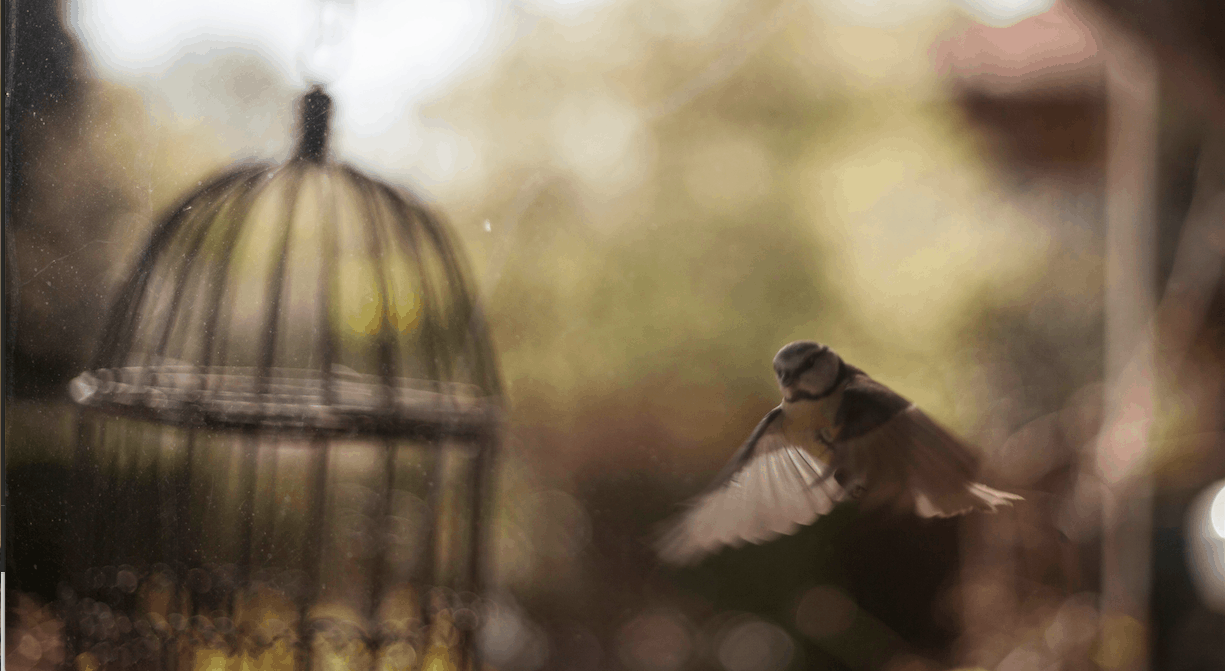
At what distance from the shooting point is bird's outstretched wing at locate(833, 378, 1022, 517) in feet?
1.65

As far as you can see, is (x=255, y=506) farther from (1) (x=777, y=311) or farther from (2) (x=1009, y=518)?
(2) (x=1009, y=518)

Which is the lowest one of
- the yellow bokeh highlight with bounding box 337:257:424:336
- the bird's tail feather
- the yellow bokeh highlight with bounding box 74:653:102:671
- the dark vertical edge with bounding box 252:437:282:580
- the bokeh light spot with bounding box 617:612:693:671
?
the yellow bokeh highlight with bounding box 74:653:102:671

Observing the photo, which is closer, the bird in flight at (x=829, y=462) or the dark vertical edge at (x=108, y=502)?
the bird in flight at (x=829, y=462)

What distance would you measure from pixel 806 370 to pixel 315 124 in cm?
46

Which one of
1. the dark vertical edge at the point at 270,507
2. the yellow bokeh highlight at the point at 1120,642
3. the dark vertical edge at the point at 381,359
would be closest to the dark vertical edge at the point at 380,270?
the dark vertical edge at the point at 381,359

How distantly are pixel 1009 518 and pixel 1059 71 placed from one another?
1.12 feet

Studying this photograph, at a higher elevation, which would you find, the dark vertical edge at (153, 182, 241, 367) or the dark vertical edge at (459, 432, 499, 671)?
the dark vertical edge at (153, 182, 241, 367)

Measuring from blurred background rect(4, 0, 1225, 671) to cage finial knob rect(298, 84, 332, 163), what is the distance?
0.01 metres

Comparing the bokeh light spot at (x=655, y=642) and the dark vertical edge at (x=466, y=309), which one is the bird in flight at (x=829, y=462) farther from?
the dark vertical edge at (x=466, y=309)

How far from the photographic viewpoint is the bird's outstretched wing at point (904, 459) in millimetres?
502

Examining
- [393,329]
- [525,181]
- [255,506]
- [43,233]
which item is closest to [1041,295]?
[525,181]

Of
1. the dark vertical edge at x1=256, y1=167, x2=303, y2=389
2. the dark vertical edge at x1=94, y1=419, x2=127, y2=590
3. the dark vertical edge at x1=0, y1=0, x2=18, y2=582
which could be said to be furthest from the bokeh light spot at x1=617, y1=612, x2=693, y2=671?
the dark vertical edge at x1=0, y1=0, x2=18, y2=582

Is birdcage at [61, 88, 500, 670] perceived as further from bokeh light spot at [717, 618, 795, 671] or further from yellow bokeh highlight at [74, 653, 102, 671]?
bokeh light spot at [717, 618, 795, 671]

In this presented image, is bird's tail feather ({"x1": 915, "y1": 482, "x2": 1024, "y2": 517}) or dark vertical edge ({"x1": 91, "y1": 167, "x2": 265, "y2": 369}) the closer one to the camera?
bird's tail feather ({"x1": 915, "y1": 482, "x2": 1024, "y2": 517})
